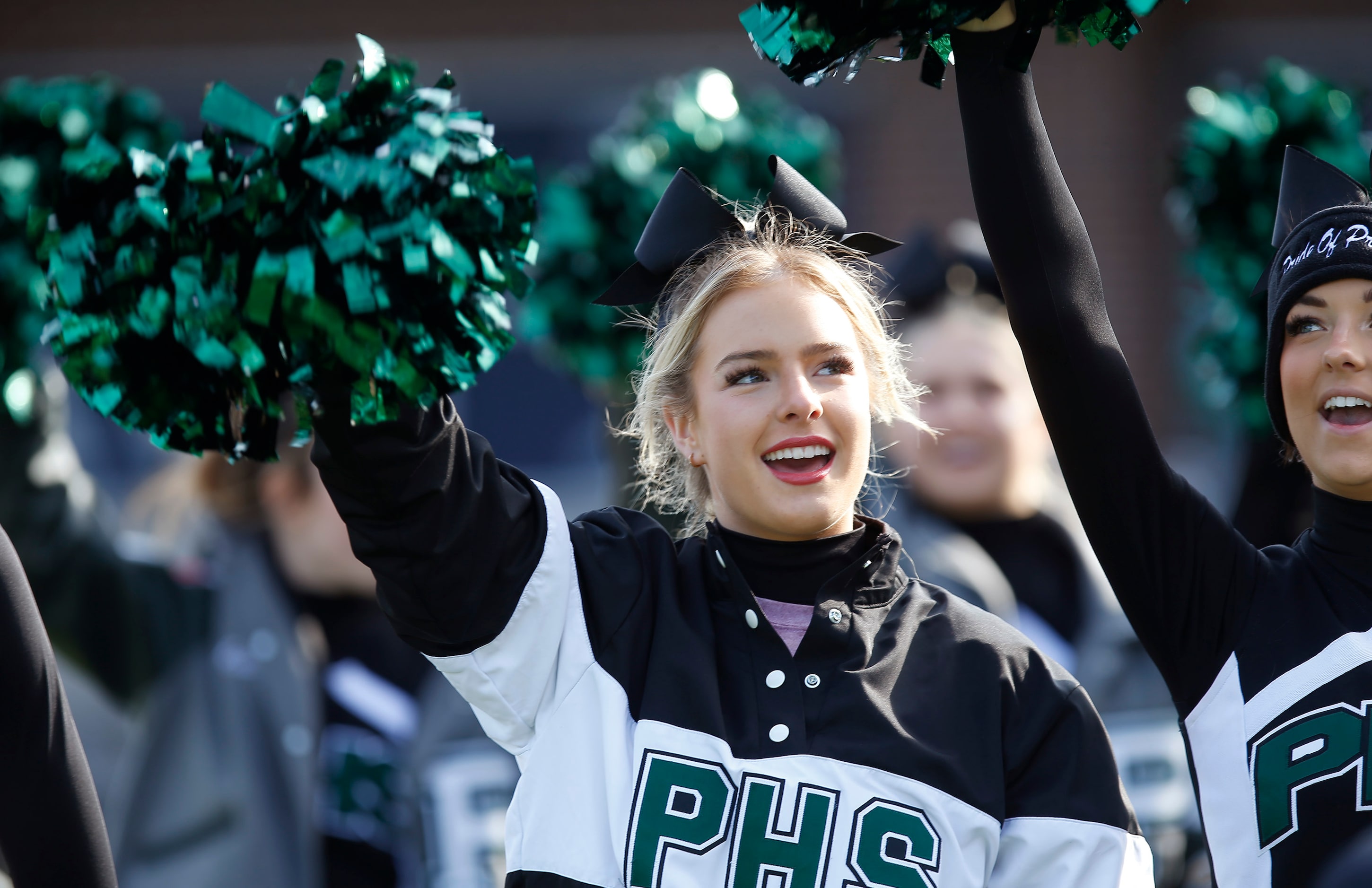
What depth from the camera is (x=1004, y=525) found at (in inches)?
165

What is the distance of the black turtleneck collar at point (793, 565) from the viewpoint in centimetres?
211

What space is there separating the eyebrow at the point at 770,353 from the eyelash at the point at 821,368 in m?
0.01

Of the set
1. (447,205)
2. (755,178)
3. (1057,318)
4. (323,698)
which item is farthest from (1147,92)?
(447,205)

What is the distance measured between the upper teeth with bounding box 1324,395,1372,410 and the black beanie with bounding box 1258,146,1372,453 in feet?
0.35

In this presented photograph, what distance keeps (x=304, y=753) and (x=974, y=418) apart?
6.52 ft

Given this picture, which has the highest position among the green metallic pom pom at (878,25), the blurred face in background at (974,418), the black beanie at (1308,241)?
the blurred face in background at (974,418)

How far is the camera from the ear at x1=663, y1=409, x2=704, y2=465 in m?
2.26

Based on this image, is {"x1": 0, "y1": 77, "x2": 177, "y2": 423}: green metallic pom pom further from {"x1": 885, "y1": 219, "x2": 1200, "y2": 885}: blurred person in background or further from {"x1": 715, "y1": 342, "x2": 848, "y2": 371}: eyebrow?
{"x1": 885, "y1": 219, "x2": 1200, "y2": 885}: blurred person in background

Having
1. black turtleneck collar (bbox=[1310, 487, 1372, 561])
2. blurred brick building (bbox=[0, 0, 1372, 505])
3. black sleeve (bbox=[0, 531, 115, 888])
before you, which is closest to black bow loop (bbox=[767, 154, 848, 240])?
black turtleneck collar (bbox=[1310, 487, 1372, 561])

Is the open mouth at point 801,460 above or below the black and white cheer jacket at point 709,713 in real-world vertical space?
above

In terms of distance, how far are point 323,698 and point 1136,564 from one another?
8.71ft

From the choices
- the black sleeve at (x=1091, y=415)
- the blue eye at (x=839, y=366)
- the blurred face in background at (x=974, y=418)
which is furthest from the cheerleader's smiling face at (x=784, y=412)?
the blurred face in background at (x=974, y=418)

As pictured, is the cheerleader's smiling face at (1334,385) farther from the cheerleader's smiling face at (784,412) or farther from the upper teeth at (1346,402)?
the cheerleader's smiling face at (784,412)

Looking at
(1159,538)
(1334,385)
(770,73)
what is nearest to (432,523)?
(1159,538)
